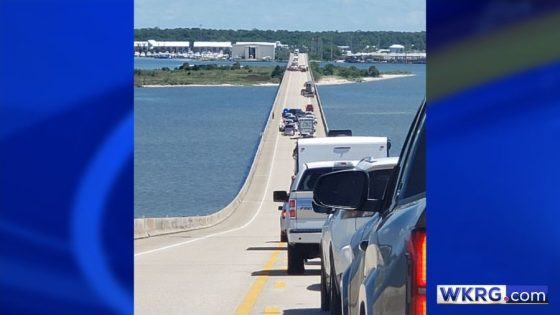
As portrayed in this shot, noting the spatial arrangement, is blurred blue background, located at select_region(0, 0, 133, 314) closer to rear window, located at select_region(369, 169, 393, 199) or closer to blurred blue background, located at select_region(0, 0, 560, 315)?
blurred blue background, located at select_region(0, 0, 560, 315)

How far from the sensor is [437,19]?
3668mm

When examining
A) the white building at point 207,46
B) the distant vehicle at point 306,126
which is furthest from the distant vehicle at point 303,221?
the distant vehicle at point 306,126

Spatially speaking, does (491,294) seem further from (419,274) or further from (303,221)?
(303,221)

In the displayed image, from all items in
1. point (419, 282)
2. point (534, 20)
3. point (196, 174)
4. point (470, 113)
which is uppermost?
point (534, 20)

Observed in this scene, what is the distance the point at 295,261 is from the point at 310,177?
5.55 feet

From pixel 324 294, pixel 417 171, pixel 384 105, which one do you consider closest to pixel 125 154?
pixel 417 171

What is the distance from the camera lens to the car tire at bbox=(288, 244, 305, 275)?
63.5 ft

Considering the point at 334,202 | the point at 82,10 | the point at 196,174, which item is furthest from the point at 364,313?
the point at 196,174

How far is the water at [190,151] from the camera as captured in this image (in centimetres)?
7794

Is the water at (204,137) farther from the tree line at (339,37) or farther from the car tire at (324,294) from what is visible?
the car tire at (324,294)

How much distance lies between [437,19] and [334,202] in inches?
110

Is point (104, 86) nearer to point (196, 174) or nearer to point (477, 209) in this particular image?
point (477, 209)

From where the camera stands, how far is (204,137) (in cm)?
12644

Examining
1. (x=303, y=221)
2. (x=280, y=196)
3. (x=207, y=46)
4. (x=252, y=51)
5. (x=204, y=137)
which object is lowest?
(x=204, y=137)
